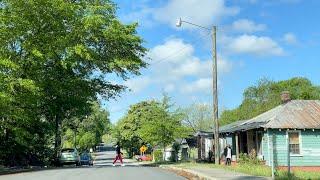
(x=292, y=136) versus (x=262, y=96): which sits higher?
(x=262, y=96)

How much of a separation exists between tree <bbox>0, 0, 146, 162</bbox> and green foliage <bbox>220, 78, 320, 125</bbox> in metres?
41.9

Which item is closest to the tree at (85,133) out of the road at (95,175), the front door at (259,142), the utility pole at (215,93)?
the front door at (259,142)

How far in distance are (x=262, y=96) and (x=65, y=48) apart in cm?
5503

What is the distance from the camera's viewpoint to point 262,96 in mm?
86938

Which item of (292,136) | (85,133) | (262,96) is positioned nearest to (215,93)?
(292,136)

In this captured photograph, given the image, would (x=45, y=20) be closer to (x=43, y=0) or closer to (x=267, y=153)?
(x=43, y=0)

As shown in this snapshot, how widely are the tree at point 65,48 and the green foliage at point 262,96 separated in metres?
41.9

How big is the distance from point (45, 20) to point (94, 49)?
700 cm

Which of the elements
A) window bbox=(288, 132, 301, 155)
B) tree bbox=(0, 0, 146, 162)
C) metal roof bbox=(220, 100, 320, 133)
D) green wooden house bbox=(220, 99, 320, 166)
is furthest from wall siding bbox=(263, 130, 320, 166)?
tree bbox=(0, 0, 146, 162)

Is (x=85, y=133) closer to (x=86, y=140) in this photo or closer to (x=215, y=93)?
(x=86, y=140)

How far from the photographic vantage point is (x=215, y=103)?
34.8 meters

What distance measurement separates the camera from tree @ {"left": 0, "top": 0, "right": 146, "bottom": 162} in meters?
34.8

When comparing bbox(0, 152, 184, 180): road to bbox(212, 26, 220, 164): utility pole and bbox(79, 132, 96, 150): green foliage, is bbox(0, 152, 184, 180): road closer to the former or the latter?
bbox(212, 26, 220, 164): utility pole

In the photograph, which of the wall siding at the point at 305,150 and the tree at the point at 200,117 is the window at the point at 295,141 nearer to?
the wall siding at the point at 305,150
